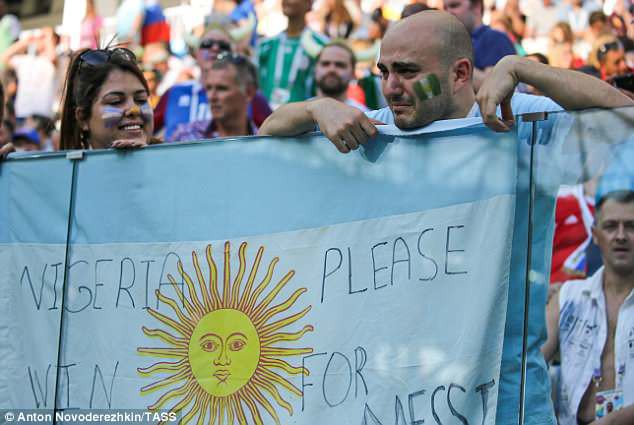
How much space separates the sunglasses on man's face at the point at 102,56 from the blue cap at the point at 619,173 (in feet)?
7.92

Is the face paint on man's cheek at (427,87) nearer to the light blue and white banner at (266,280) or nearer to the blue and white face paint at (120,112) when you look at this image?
the light blue and white banner at (266,280)

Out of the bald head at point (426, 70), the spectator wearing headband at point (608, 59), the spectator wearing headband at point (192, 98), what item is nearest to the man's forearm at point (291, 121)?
the bald head at point (426, 70)

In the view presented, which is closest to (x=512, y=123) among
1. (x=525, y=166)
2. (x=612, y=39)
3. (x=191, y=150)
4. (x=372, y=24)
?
(x=525, y=166)

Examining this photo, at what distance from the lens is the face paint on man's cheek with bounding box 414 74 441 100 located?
3.75m

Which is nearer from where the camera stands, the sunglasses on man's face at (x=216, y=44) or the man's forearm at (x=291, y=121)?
the man's forearm at (x=291, y=121)

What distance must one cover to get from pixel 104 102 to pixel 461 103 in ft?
5.65

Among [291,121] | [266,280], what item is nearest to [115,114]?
[291,121]

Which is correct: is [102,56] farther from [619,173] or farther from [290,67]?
[290,67]

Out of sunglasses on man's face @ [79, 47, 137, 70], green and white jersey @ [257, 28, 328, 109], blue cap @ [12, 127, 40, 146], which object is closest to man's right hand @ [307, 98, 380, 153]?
sunglasses on man's face @ [79, 47, 137, 70]

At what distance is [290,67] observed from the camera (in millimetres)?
8062

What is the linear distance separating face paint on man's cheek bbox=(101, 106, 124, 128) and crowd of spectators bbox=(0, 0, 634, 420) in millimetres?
10

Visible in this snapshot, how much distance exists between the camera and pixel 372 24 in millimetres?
10070

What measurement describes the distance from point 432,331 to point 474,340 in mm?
152

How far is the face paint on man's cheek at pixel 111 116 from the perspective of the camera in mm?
4812
